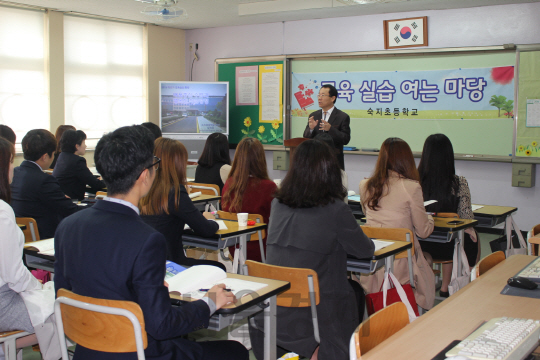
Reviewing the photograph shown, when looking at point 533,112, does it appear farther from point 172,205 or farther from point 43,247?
point 43,247

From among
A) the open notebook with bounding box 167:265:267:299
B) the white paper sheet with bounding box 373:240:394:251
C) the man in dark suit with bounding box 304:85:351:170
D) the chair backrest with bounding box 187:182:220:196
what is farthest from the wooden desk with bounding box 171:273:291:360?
the man in dark suit with bounding box 304:85:351:170

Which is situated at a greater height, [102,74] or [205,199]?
[102,74]

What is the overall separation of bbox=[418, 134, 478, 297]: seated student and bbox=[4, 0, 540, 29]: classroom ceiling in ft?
9.82

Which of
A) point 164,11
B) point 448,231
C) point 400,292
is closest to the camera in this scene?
point 400,292

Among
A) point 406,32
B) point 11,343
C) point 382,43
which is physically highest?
point 406,32

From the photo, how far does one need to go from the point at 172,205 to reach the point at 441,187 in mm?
1976

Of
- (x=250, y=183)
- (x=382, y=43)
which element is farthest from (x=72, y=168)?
(x=382, y=43)

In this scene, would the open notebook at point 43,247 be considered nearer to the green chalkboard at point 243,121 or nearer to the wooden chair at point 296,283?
the wooden chair at point 296,283

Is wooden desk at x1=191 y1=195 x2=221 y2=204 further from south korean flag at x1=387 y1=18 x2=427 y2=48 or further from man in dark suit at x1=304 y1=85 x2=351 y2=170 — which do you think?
south korean flag at x1=387 y1=18 x2=427 y2=48

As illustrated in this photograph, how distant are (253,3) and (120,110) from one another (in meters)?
2.71

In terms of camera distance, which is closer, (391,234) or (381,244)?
(381,244)

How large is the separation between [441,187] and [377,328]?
2469 millimetres

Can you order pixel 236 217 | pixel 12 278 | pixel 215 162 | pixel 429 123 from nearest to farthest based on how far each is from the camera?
pixel 12 278
pixel 236 217
pixel 215 162
pixel 429 123

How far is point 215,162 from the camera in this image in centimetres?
489
